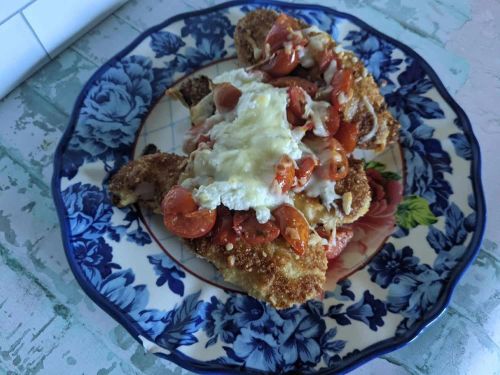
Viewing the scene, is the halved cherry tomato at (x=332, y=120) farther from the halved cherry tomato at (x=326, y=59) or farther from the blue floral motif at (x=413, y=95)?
the blue floral motif at (x=413, y=95)

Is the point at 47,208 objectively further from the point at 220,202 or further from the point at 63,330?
the point at 220,202

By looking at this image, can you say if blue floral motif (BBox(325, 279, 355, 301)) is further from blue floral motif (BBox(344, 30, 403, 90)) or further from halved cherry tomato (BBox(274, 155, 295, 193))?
blue floral motif (BBox(344, 30, 403, 90))

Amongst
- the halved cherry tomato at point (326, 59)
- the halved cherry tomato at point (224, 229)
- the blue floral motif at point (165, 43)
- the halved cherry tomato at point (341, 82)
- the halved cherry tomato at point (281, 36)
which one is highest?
the halved cherry tomato at point (281, 36)

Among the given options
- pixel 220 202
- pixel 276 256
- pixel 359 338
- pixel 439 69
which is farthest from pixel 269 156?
pixel 439 69

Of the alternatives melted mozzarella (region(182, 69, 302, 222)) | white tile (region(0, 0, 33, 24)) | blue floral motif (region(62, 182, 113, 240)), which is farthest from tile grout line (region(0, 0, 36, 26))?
melted mozzarella (region(182, 69, 302, 222))

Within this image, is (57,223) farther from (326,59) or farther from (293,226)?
(326,59)

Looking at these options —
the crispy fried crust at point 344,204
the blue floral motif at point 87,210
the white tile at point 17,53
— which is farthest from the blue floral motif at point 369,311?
the white tile at point 17,53
